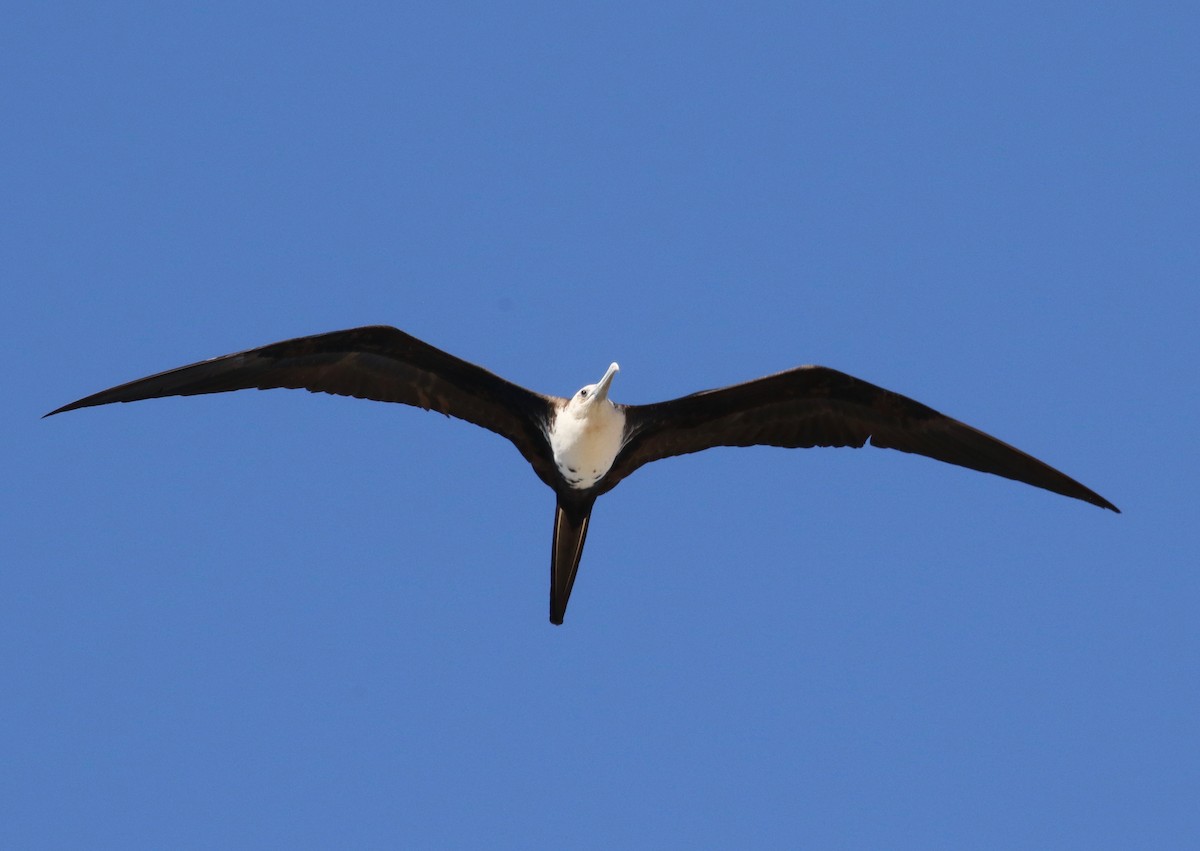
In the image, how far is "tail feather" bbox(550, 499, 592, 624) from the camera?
392 inches

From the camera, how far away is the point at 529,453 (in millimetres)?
9930

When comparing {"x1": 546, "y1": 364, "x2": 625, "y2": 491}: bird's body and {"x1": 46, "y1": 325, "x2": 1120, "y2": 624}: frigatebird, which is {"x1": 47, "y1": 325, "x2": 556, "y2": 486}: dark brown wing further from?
{"x1": 546, "y1": 364, "x2": 625, "y2": 491}: bird's body

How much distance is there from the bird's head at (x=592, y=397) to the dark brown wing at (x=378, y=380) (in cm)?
24

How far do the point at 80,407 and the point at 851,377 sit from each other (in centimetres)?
434

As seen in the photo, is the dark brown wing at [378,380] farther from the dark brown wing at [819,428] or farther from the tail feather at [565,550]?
the dark brown wing at [819,428]

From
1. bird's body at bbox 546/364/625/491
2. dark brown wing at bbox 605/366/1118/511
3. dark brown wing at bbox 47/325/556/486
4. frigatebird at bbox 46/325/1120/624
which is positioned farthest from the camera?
dark brown wing at bbox 605/366/1118/511

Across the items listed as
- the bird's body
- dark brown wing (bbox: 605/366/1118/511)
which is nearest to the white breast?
the bird's body

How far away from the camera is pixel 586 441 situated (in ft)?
31.4

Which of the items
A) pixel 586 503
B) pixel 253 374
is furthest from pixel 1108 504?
pixel 253 374

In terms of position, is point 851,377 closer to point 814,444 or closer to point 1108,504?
point 814,444

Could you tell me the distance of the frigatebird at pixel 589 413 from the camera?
943 centimetres

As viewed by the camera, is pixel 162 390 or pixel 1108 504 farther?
pixel 1108 504

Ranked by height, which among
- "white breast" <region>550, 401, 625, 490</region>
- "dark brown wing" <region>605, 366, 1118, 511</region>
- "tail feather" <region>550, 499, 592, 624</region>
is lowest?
"tail feather" <region>550, 499, 592, 624</region>

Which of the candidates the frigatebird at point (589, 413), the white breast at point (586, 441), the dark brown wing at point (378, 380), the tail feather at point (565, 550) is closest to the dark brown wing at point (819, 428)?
the frigatebird at point (589, 413)
